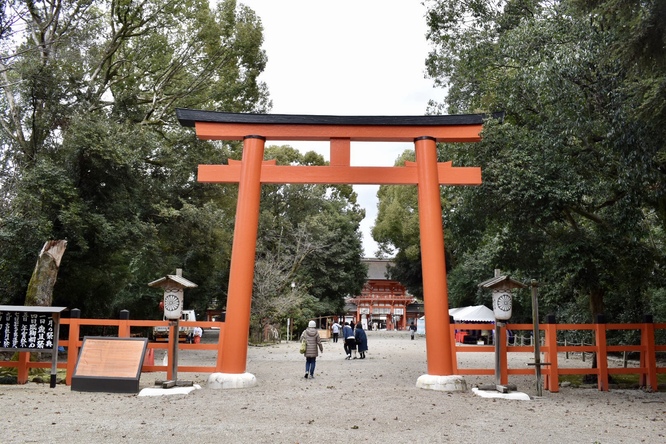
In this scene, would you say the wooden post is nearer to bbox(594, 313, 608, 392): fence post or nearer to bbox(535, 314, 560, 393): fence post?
bbox(535, 314, 560, 393): fence post

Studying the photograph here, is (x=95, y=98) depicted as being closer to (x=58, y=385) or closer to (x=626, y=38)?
(x=58, y=385)

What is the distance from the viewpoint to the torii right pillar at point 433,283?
10.2 meters

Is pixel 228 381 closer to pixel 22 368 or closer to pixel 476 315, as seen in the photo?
pixel 22 368

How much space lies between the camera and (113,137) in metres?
14.9

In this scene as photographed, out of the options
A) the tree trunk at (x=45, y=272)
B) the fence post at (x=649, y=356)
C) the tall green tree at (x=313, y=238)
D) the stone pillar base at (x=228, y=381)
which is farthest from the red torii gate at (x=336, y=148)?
the tall green tree at (x=313, y=238)

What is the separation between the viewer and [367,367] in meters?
15.5

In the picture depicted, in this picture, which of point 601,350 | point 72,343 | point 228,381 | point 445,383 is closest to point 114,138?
point 72,343

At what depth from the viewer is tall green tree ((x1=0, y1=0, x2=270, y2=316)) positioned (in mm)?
14266

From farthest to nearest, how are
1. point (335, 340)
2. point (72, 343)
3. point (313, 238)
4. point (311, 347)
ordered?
point (313, 238) → point (335, 340) → point (311, 347) → point (72, 343)

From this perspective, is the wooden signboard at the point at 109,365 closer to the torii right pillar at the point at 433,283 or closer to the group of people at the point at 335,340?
the group of people at the point at 335,340

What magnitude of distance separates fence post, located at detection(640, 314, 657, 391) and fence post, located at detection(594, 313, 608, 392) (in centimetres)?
82

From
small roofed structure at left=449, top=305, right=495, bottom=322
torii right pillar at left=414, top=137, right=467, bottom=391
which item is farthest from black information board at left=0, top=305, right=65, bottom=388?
small roofed structure at left=449, top=305, right=495, bottom=322

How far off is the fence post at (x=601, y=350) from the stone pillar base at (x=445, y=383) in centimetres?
290

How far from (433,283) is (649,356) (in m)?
4.54
